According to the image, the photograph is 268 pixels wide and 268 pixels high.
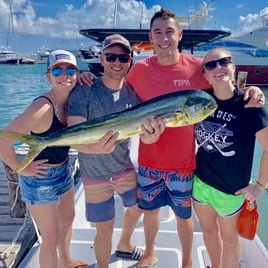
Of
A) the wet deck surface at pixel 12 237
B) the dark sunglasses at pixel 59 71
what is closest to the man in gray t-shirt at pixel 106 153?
the dark sunglasses at pixel 59 71

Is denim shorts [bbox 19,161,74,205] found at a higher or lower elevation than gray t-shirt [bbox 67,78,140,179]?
lower

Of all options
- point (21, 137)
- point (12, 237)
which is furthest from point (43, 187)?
Result: point (12, 237)

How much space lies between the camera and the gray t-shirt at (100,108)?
7.21 ft

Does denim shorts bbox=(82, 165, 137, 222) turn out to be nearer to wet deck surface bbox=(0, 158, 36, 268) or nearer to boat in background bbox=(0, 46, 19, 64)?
wet deck surface bbox=(0, 158, 36, 268)

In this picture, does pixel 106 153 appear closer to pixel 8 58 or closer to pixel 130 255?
pixel 130 255

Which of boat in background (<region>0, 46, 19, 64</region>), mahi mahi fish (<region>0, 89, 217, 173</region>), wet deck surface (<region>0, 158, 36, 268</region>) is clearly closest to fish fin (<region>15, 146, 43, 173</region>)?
mahi mahi fish (<region>0, 89, 217, 173</region>)

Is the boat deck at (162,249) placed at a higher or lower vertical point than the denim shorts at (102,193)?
lower

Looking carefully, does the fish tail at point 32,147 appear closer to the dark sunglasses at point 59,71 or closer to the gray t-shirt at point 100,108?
the gray t-shirt at point 100,108

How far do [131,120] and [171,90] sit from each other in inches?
19.1

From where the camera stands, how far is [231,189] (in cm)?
214

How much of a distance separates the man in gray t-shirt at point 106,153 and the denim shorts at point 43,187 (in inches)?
7.8

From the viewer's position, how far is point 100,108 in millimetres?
2248

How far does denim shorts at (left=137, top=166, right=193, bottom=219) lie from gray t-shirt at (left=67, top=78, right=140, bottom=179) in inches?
8.0

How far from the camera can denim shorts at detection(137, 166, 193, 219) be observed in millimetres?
2377
